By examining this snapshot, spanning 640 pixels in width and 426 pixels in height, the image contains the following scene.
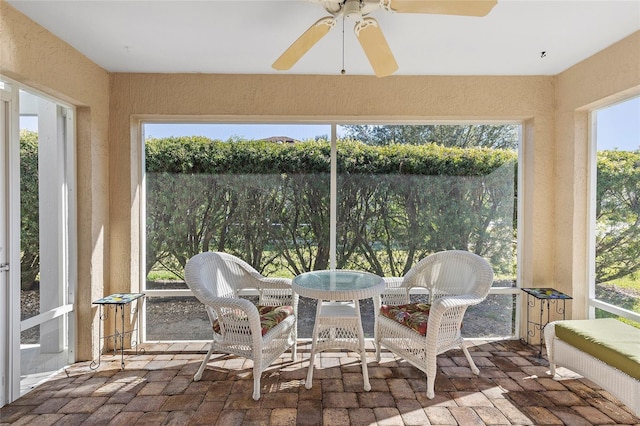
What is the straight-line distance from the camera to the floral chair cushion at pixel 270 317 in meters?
2.57

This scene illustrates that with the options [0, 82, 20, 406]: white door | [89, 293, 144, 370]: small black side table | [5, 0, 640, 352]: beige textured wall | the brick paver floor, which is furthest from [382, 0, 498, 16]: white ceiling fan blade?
[89, 293, 144, 370]: small black side table

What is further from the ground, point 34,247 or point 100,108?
point 100,108

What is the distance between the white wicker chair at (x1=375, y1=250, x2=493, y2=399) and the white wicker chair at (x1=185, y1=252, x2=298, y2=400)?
2.70ft

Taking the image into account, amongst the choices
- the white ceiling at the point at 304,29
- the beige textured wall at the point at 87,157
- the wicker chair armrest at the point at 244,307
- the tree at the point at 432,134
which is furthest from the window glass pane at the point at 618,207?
the beige textured wall at the point at 87,157

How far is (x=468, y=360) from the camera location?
276cm

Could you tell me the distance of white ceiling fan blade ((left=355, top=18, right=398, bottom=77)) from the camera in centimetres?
185

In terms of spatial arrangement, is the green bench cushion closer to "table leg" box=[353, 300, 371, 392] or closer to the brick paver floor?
the brick paver floor

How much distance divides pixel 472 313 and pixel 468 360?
863mm

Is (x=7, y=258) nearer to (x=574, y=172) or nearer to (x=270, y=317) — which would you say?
(x=270, y=317)

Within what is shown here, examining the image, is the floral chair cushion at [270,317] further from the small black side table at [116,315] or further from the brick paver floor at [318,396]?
the small black side table at [116,315]

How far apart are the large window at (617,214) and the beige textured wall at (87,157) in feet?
14.6

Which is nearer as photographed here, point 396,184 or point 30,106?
point 30,106

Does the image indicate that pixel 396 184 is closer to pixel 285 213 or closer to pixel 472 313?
pixel 285 213

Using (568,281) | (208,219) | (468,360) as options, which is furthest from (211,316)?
(568,281)
